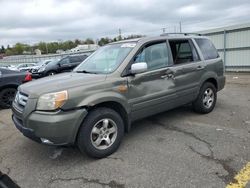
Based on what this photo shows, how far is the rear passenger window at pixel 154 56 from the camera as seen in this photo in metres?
Result: 4.73

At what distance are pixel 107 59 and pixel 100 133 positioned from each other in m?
1.50

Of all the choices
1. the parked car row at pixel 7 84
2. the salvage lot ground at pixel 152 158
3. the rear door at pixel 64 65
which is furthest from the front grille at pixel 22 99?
the rear door at pixel 64 65

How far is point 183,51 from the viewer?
5.51 metres

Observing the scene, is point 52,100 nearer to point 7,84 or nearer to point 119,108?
point 119,108

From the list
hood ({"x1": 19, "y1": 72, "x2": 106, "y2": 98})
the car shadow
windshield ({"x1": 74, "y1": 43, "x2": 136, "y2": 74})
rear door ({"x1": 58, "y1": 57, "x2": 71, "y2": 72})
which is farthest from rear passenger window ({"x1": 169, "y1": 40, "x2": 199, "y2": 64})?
rear door ({"x1": 58, "y1": 57, "x2": 71, "y2": 72})

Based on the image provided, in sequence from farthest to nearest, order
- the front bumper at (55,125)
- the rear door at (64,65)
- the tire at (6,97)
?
the rear door at (64,65), the tire at (6,97), the front bumper at (55,125)

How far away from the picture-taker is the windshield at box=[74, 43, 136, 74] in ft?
15.0

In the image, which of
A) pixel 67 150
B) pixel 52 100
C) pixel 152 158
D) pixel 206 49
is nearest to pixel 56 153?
pixel 67 150

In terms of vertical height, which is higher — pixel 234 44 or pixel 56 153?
pixel 234 44

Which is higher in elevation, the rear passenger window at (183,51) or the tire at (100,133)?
the rear passenger window at (183,51)

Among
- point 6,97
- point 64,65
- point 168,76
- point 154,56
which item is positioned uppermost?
point 154,56

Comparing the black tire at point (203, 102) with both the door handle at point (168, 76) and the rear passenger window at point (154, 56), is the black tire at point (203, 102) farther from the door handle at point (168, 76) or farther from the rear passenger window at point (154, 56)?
the rear passenger window at point (154, 56)

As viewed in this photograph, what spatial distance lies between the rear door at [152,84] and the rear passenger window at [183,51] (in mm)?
205

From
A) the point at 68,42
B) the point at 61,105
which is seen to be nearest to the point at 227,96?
the point at 61,105
